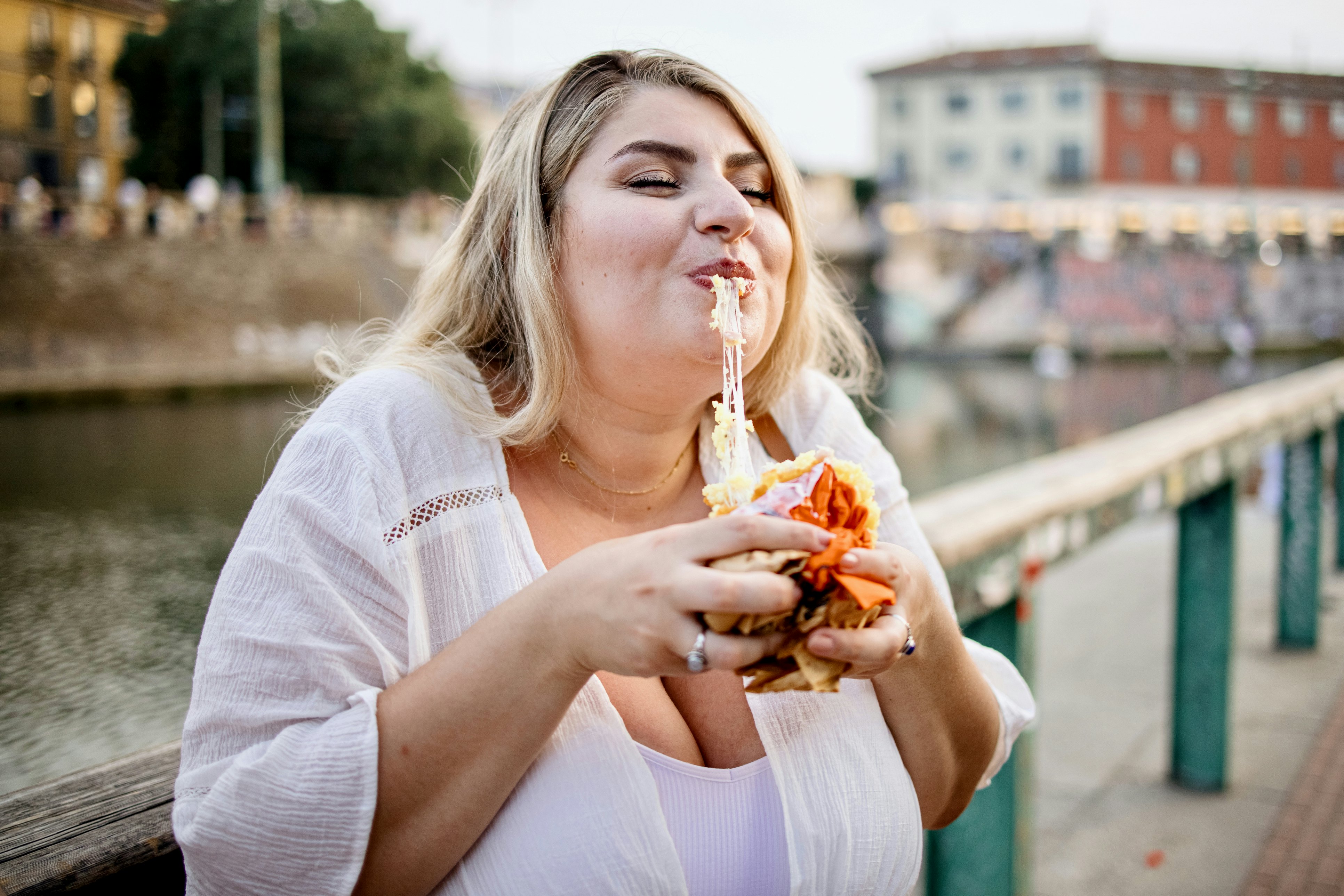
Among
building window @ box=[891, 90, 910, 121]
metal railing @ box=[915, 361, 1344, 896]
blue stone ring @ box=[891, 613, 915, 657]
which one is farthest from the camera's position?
building window @ box=[891, 90, 910, 121]

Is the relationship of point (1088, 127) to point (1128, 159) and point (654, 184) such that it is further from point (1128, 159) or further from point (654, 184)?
point (654, 184)

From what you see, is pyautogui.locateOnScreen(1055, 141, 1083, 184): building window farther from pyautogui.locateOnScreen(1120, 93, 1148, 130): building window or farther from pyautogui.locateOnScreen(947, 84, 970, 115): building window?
pyautogui.locateOnScreen(947, 84, 970, 115): building window

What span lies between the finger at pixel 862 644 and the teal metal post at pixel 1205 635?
3.17m

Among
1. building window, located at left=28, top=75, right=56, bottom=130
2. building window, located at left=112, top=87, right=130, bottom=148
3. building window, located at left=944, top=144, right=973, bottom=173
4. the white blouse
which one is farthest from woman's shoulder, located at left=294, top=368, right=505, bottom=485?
building window, located at left=944, top=144, right=973, bottom=173

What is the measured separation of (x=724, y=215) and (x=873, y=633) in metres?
0.56

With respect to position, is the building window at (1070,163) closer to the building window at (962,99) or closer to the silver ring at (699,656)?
the building window at (962,99)

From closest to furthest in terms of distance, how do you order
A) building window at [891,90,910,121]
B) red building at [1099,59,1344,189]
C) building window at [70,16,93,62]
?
building window at [70,16,93,62]
red building at [1099,59,1344,189]
building window at [891,90,910,121]

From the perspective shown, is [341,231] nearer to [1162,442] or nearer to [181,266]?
[181,266]

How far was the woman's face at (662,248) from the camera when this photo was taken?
1.27 m

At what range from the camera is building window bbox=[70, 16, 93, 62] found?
4.64m

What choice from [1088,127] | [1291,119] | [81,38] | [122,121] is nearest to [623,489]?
[81,38]

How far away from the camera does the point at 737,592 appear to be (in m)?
0.88

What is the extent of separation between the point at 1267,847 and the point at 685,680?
292 centimetres

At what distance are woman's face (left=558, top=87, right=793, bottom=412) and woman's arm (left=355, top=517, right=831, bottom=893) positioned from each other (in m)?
0.36
